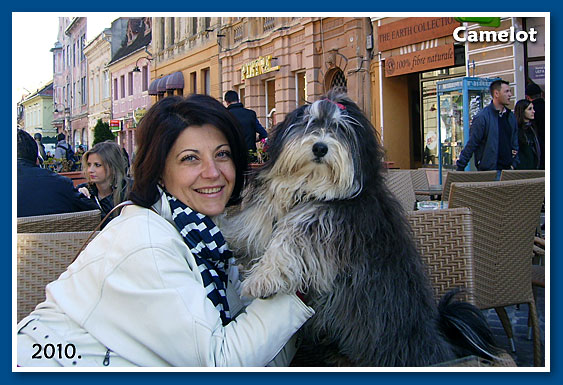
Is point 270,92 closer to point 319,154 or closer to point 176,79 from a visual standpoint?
point 176,79

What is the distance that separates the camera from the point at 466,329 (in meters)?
1.83

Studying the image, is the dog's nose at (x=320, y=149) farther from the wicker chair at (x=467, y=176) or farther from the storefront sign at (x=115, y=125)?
the storefront sign at (x=115, y=125)

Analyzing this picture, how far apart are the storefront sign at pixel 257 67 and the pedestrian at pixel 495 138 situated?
33.2 feet

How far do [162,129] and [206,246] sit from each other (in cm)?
42

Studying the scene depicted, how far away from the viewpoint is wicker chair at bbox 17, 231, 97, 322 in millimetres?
2076

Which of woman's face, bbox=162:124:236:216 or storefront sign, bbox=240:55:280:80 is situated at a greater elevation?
storefront sign, bbox=240:55:280:80

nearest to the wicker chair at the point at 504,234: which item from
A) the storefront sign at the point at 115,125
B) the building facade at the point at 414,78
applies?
the building facade at the point at 414,78

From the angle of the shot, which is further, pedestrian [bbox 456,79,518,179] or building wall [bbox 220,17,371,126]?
building wall [bbox 220,17,371,126]

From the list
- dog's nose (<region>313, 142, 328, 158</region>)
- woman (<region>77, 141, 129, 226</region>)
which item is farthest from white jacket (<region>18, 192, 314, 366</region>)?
woman (<region>77, 141, 129, 226</region>)

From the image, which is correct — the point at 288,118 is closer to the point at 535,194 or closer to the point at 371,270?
the point at 371,270

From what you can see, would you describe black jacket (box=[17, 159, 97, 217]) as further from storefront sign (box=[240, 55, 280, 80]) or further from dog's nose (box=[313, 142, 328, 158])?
storefront sign (box=[240, 55, 280, 80])

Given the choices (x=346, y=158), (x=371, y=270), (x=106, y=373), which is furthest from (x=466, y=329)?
(x=106, y=373)

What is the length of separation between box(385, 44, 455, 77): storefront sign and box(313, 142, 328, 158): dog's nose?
803 cm

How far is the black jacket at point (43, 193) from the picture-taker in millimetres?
3273
